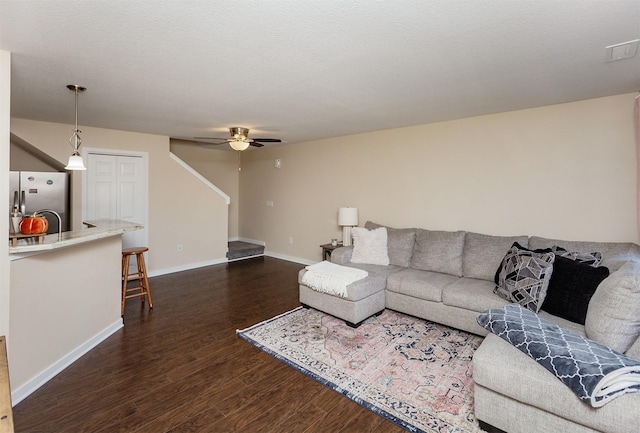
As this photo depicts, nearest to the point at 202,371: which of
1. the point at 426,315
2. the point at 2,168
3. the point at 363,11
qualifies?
the point at 2,168

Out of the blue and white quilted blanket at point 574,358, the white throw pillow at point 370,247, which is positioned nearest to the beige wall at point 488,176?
the white throw pillow at point 370,247

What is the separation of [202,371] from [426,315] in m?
2.30

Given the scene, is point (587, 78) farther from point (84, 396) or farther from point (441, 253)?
point (84, 396)

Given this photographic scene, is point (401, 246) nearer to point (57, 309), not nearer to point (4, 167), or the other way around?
point (57, 309)

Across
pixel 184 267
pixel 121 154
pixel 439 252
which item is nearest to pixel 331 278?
pixel 439 252

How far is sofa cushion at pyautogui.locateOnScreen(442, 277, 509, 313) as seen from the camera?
2871 mm

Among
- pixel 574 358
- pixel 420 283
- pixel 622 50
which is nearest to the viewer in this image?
pixel 574 358

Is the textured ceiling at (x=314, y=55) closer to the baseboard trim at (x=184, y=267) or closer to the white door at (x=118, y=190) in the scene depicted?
the white door at (x=118, y=190)

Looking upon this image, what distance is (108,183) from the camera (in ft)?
15.8

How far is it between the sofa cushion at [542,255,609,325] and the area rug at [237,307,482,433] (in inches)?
31.5

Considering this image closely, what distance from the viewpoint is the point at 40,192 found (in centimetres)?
425

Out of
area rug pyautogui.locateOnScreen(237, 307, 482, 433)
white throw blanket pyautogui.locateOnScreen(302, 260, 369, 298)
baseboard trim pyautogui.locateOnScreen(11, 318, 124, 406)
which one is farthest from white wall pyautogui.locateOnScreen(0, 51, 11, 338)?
white throw blanket pyautogui.locateOnScreen(302, 260, 369, 298)

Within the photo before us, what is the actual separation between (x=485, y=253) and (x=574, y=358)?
2.00 m

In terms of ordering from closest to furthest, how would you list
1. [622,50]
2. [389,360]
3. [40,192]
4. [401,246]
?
[622,50]
[389,360]
[401,246]
[40,192]
